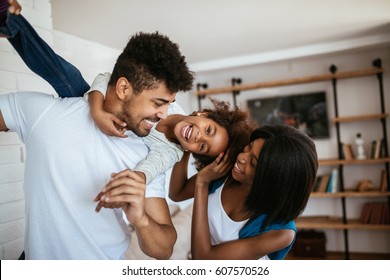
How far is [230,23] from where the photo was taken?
3.20 ft

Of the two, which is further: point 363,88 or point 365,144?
point 365,144

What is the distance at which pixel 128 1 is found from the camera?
35.4 inches

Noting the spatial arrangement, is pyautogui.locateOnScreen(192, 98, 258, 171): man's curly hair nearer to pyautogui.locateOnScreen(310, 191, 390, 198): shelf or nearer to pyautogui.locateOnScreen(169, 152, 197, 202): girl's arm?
pyautogui.locateOnScreen(169, 152, 197, 202): girl's arm

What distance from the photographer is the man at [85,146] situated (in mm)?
745

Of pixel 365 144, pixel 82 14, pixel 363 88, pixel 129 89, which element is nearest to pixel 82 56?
pixel 82 14

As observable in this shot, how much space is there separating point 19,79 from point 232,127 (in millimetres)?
612

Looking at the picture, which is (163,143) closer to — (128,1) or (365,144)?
(128,1)

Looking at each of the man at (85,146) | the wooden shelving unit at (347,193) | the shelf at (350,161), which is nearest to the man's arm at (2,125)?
the man at (85,146)

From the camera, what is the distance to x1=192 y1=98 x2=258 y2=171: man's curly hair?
922mm

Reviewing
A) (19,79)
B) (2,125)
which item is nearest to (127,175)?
(2,125)

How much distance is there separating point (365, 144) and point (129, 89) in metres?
2.64

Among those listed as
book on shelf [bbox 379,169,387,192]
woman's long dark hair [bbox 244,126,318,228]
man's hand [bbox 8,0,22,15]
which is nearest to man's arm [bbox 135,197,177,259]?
woman's long dark hair [bbox 244,126,318,228]

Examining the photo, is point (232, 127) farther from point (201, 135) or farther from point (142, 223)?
point (142, 223)

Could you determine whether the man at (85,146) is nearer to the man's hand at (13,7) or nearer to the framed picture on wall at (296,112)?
the man's hand at (13,7)
